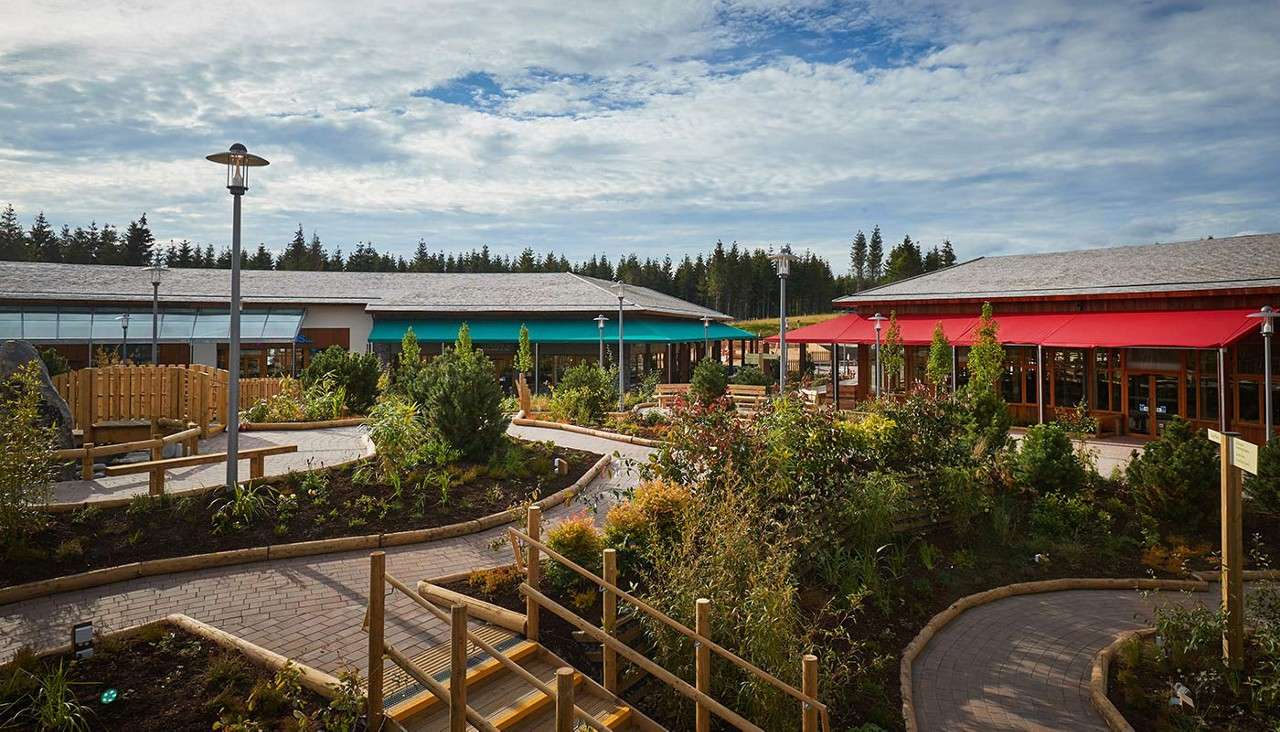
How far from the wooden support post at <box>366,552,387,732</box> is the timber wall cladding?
1110 cm

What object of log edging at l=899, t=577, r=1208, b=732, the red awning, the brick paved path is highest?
the red awning

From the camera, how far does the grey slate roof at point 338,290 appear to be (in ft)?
101

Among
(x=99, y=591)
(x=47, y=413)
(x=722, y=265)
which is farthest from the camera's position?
(x=722, y=265)

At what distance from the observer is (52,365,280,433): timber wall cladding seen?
12766mm

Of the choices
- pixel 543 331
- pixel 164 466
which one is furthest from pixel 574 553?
pixel 543 331

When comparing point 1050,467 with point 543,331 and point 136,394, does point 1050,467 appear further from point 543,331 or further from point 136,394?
point 543,331

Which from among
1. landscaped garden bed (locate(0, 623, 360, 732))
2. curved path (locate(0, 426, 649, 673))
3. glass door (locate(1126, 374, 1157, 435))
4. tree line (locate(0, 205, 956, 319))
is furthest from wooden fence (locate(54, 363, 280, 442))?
tree line (locate(0, 205, 956, 319))

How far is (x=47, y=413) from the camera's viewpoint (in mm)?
11273

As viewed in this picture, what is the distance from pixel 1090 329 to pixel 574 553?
57.5 feet

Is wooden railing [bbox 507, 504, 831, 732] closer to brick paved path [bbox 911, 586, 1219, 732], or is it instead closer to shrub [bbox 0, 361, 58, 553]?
brick paved path [bbox 911, 586, 1219, 732]

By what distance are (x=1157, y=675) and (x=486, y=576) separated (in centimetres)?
626

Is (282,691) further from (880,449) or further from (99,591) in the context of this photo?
(880,449)

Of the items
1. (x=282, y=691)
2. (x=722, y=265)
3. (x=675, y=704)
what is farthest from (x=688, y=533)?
(x=722, y=265)

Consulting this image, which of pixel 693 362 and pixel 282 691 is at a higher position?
pixel 693 362
